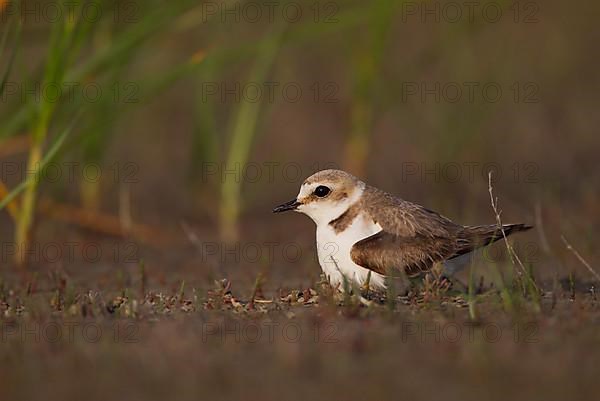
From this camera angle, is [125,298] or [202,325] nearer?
[202,325]

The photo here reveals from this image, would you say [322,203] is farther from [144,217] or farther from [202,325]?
[144,217]

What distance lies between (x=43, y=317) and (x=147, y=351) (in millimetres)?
946

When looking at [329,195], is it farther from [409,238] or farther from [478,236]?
[478,236]

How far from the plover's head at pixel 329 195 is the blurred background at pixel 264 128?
678 mm

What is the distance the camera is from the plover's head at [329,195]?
5887 mm

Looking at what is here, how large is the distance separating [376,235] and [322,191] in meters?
0.60

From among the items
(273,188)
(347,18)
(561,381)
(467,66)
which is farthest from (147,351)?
(467,66)

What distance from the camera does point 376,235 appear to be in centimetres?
548

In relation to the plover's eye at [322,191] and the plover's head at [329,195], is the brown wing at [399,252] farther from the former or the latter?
the plover's eye at [322,191]

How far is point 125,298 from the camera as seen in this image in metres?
5.45

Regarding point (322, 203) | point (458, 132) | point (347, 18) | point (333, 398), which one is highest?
point (347, 18)

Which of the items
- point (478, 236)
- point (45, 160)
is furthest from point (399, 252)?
point (45, 160)

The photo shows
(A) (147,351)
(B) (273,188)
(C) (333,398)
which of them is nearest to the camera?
(C) (333,398)

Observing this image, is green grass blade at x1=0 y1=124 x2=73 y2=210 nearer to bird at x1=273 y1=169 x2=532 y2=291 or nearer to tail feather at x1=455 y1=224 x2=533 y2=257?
bird at x1=273 y1=169 x2=532 y2=291
